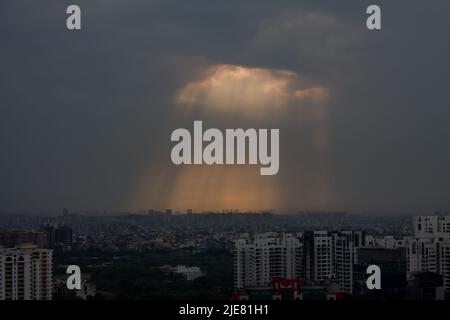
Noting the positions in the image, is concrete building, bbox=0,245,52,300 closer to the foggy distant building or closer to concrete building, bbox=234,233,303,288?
the foggy distant building

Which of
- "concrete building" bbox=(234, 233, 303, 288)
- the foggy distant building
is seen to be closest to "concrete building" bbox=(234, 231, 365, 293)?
"concrete building" bbox=(234, 233, 303, 288)

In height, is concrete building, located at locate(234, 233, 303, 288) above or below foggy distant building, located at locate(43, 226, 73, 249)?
below

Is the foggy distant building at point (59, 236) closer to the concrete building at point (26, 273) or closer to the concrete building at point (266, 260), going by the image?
the concrete building at point (26, 273)

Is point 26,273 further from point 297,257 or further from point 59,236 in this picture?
point 297,257

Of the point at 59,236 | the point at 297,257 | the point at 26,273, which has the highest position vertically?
the point at 59,236

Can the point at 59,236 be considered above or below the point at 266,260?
above

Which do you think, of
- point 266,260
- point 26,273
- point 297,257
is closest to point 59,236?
point 26,273

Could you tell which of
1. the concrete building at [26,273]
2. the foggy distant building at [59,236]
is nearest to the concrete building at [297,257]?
the foggy distant building at [59,236]

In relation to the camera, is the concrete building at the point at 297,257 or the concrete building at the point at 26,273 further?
the concrete building at the point at 297,257

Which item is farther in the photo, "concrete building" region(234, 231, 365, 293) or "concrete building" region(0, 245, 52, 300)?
"concrete building" region(234, 231, 365, 293)
